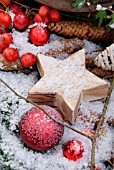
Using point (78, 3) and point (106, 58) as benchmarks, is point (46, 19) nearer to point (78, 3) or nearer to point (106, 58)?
point (78, 3)

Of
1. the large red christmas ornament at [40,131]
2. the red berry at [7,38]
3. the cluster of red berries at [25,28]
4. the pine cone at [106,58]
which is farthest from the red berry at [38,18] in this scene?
the large red christmas ornament at [40,131]

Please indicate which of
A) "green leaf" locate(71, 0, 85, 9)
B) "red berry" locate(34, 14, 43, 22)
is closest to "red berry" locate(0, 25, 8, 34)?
"red berry" locate(34, 14, 43, 22)

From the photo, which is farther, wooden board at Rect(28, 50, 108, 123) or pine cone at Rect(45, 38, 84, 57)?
pine cone at Rect(45, 38, 84, 57)

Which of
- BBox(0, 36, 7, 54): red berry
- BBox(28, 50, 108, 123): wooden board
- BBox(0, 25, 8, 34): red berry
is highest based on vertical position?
BBox(0, 25, 8, 34): red berry

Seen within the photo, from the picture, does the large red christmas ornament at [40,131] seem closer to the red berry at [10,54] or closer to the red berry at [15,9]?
the red berry at [10,54]

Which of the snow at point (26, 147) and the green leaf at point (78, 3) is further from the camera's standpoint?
the green leaf at point (78, 3)

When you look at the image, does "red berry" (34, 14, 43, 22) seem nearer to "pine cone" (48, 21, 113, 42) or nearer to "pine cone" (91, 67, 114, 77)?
"pine cone" (48, 21, 113, 42)

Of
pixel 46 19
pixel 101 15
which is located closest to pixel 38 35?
pixel 46 19

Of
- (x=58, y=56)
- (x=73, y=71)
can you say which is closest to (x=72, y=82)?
(x=73, y=71)

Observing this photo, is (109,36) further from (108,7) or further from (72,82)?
(72,82)
